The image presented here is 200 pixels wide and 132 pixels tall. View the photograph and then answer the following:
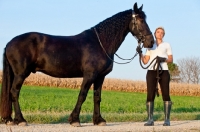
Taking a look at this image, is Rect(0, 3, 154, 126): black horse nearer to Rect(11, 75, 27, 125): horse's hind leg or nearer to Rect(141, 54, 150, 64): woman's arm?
Rect(11, 75, 27, 125): horse's hind leg

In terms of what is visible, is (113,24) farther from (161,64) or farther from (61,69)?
(61,69)

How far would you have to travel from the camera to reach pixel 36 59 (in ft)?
28.2

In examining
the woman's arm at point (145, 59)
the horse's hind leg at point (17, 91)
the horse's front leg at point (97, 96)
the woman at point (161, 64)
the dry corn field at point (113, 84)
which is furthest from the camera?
the dry corn field at point (113, 84)

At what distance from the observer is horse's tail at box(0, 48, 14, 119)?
28.2 ft

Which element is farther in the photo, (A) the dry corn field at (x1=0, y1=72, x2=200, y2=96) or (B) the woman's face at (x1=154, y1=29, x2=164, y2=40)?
(A) the dry corn field at (x1=0, y1=72, x2=200, y2=96)

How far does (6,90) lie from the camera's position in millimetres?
8656

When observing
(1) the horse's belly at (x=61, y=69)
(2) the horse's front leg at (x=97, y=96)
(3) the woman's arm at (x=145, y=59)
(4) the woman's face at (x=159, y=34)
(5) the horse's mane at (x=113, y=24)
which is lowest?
(2) the horse's front leg at (x=97, y=96)

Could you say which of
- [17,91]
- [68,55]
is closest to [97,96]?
[68,55]

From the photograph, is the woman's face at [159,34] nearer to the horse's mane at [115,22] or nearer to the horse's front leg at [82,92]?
the horse's mane at [115,22]

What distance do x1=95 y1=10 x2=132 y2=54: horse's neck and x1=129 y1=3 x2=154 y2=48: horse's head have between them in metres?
0.18

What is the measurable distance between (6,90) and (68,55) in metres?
1.58

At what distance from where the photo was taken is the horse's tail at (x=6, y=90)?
28.2 feet

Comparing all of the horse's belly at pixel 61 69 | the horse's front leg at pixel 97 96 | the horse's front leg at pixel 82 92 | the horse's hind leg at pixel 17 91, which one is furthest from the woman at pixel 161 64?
the horse's hind leg at pixel 17 91

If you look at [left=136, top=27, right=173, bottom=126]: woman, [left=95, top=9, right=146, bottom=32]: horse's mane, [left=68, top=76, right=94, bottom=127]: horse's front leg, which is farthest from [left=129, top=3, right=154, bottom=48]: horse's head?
[left=68, top=76, right=94, bottom=127]: horse's front leg
